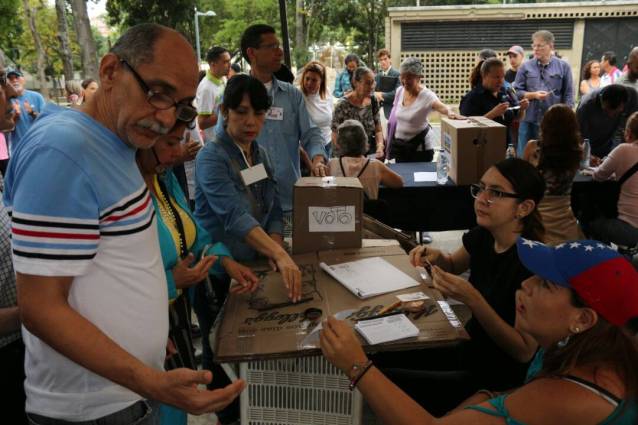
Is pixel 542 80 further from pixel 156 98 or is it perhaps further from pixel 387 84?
pixel 156 98

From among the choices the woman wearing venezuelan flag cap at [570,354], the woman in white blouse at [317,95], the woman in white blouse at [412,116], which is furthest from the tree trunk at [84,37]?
the woman wearing venezuelan flag cap at [570,354]

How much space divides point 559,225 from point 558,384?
2348mm

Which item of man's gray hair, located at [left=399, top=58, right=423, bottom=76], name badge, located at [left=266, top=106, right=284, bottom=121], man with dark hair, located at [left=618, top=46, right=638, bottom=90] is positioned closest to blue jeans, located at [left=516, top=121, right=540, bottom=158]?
man with dark hair, located at [left=618, top=46, right=638, bottom=90]

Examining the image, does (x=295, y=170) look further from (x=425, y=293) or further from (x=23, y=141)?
(x=23, y=141)

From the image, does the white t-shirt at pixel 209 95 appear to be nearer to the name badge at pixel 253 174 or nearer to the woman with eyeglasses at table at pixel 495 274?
the name badge at pixel 253 174

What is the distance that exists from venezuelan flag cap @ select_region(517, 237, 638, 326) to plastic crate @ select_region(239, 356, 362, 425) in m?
0.69

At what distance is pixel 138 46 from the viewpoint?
93 centimetres

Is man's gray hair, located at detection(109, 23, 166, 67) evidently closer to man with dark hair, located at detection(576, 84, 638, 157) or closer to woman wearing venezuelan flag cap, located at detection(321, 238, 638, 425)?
woman wearing venezuelan flag cap, located at detection(321, 238, 638, 425)

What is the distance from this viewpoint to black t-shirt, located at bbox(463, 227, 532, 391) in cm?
170

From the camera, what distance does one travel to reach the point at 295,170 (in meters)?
3.08

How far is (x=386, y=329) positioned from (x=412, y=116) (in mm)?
3702

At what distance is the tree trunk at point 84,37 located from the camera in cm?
1019

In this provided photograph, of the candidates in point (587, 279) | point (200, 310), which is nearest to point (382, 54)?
point (200, 310)

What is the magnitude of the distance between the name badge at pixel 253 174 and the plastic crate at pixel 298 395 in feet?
2.49
